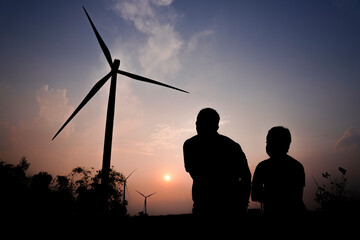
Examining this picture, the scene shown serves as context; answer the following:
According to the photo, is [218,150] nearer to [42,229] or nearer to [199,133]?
[199,133]

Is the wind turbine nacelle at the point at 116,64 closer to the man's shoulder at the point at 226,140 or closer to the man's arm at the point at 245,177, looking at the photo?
the man's shoulder at the point at 226,140

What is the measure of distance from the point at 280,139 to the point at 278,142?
6 cm

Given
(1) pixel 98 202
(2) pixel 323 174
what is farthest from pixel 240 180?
(2) pixel 323 174

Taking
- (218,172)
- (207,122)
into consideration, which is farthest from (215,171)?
(207,122)

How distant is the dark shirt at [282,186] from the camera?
2947mm

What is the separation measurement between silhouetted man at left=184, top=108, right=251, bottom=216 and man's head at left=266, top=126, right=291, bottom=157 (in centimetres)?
78

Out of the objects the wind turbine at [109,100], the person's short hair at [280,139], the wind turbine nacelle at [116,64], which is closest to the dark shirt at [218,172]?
the person's short hair at [280,139]

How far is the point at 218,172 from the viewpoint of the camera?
101 inches

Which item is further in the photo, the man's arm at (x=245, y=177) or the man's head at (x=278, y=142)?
the man's head at (x=278, y=142)

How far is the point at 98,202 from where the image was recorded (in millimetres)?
5367

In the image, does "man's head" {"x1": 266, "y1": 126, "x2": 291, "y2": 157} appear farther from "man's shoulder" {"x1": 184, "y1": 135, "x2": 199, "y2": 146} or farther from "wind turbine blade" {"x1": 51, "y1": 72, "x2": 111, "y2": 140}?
"wind turbine blade" {"x1": 51, "y1": 72, "x2": 111, "y2": 140}

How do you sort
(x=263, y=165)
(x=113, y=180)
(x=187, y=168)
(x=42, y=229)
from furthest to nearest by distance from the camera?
1. (x=113, y=180)
2. (x=263, y=165)
3. (x=42, y=229)
4. (x=187, y=168)

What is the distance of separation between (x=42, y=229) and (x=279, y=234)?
3.60m

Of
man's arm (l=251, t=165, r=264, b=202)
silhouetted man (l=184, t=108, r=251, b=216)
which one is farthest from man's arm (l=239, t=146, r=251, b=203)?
man's arm (l=251, t=165, r=264, b=202)
